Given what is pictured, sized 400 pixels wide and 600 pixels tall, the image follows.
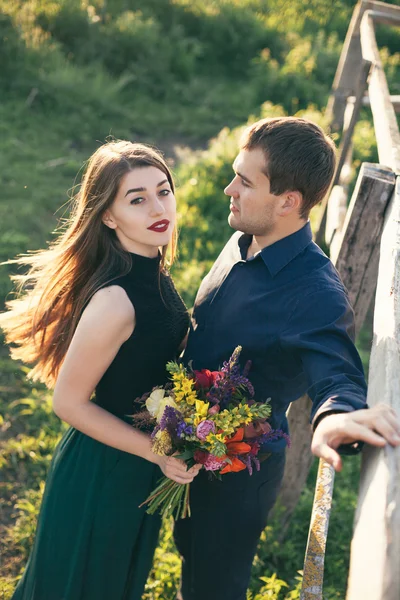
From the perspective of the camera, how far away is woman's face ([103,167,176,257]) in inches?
98.9

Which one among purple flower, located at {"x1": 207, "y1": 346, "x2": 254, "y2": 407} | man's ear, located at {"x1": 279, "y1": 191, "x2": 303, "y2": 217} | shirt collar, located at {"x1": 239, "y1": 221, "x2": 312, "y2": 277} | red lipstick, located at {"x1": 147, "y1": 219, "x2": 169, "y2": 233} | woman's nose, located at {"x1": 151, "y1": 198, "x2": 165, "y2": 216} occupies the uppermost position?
man's ear, located at {"x1": 279, "y1": 191, "x2": 303, "y2": 217}

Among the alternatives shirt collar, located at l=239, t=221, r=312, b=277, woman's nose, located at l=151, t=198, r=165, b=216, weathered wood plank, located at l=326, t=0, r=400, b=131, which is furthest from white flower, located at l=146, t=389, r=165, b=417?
weathered wood plank, located at l=326, t=0, r=400, b=131

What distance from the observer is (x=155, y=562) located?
3510 mm

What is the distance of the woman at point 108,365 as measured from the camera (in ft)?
7.91

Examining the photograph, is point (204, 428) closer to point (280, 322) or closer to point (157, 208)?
point (280, 322)

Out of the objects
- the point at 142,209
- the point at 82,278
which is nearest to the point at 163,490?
the point at 82,278

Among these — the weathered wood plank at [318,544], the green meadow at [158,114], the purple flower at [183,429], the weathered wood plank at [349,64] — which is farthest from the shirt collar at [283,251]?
the weathered wood plank at [349,64]

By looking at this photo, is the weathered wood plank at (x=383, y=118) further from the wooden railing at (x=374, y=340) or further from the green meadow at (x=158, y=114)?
the green meadow at (x=158, y=114)

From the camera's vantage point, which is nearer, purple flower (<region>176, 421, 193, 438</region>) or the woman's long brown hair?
purple flower (<region>176, 421, 193, 438</region>)

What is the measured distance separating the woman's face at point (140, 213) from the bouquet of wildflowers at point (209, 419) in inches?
22.6

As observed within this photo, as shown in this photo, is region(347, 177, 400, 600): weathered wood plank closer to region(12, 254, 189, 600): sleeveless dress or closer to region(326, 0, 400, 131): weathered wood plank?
region(12, 254, 189, 600): sleeveless dress

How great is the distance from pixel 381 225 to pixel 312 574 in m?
1.41

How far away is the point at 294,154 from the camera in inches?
91.8

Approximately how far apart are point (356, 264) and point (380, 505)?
1.90 metres
